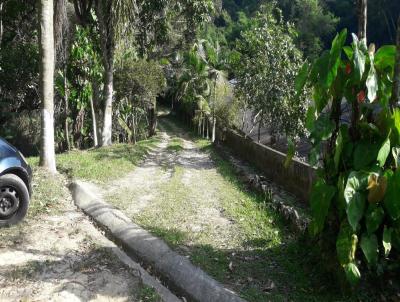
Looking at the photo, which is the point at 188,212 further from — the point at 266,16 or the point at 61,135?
the point at 61,135

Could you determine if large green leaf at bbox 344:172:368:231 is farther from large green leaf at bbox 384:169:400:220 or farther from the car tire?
the car tire

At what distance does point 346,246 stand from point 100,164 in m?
7.80

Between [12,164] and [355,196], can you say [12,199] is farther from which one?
[355,196]

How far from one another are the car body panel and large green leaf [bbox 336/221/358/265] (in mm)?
4299

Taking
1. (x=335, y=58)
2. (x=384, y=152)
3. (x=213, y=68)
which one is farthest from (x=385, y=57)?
(x=213, y=68)

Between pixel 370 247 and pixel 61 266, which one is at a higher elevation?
pixel 370 247

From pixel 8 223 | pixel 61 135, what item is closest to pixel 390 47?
pixel 8 223

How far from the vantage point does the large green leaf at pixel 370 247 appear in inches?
175

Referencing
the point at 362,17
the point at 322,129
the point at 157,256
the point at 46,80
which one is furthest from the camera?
the point at 46,80

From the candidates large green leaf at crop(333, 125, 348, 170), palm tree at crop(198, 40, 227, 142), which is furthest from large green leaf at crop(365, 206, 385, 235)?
palm tree at crop(198, 40, 227, 142)

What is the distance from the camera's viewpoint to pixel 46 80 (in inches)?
384

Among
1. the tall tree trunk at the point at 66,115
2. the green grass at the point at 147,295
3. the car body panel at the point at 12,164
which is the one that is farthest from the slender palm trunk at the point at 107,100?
the green grass at the point at 147,295

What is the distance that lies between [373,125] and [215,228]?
131 inches

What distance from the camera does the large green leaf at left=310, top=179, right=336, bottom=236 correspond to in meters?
4.69
